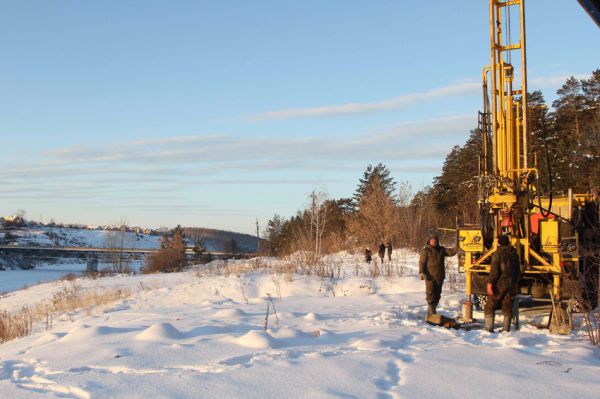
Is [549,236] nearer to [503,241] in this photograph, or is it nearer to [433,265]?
[503,241]

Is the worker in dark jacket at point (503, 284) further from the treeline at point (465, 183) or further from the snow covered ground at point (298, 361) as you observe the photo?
the treeline at point (465, 183)

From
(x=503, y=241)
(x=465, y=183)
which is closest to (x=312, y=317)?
(x=503, y=241)

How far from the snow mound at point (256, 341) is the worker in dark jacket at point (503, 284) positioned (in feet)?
15.3

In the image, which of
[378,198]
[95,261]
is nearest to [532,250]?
[378,198]

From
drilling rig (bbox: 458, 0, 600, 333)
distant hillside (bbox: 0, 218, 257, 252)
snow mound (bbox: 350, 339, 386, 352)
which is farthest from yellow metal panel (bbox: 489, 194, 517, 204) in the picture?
distant hillside (bbox: 0, 218, 257, 252)

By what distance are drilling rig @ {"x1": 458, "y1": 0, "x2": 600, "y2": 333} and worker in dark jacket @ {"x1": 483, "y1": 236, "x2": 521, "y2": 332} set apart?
0.74 metres

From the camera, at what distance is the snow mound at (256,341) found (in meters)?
7.72

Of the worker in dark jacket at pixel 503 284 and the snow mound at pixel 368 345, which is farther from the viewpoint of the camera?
the worker in dark jacket at pixel 503 284

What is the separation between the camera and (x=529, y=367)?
6.93 metres

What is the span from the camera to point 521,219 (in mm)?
12266

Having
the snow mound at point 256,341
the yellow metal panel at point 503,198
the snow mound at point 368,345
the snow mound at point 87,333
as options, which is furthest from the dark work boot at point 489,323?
the snow mound at point 87,333

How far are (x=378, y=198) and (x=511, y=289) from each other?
44099mm

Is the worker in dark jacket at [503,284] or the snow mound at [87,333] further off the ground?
the worker in dark jacket at [503,284]

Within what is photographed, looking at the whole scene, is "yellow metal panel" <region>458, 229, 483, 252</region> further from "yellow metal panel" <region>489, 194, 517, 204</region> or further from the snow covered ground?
the snow covered ground
